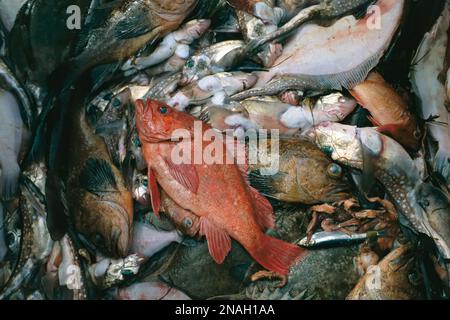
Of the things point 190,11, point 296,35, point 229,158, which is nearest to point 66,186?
point 229,158

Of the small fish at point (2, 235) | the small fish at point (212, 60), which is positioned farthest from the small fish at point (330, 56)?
the small fish at point (2, 235)

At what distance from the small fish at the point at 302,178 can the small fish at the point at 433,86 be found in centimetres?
57

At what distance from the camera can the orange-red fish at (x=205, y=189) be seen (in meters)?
3.91

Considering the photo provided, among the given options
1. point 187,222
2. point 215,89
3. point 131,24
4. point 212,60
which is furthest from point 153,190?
point 131,24

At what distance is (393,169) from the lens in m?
3.96

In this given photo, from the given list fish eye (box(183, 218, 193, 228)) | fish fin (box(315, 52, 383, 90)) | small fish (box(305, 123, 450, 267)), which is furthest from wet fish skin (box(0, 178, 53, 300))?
fish fin (box(315, 52, 383, 90))

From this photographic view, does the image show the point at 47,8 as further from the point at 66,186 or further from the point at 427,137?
the point at 427,137

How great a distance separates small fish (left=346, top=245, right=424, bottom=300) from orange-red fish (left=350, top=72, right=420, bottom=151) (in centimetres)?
63

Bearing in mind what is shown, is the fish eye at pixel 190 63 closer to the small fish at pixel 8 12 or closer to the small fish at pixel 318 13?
the small fish at pixel 318 13

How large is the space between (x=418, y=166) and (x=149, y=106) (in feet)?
4.99

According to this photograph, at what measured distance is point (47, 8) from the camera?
12.8 feet

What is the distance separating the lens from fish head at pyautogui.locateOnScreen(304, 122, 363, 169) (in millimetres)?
3961

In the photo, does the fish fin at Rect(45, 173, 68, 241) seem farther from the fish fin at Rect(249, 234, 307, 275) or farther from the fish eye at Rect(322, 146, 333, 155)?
the fish eye at Rect(322, 146, 333, 155)
